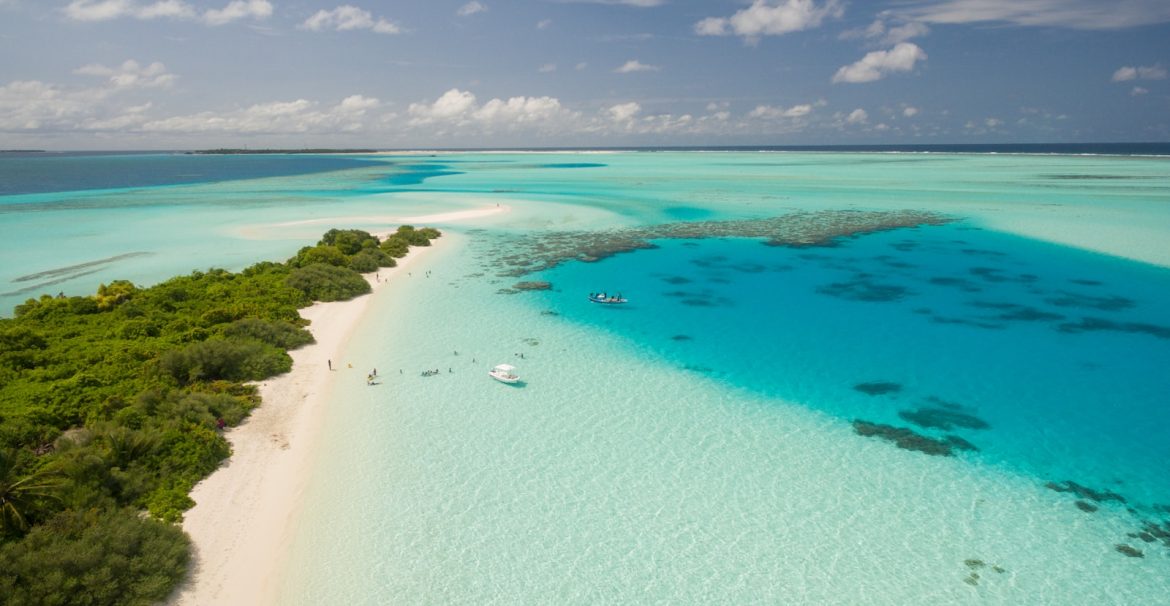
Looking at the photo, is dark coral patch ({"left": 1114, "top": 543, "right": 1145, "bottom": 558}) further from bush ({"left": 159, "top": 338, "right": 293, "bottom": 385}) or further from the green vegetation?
bush ({"left": 159, "top": 338, "right": 293, "bottom": 385})

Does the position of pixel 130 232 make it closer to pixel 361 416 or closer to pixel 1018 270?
pixel 361 416

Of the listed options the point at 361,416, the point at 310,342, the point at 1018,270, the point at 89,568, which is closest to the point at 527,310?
the point at 310,342

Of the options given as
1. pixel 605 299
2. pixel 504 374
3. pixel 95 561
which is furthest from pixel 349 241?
pixel 95 561

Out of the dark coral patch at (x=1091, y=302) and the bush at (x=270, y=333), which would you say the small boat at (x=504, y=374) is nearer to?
the bush at (x=270, y=333)

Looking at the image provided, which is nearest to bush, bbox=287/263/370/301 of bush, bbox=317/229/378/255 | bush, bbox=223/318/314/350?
bush, bbox=223/318/314/350

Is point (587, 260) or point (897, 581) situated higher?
point (587, 260)

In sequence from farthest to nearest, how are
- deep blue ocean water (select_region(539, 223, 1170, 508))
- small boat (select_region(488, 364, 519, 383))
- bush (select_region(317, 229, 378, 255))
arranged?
bush (select_region(317, 229, 378, 255)), small boat (select_region(488, 364, 519, 383)), deep blue ocean water (select_region(539, 223, 1170, 508))
